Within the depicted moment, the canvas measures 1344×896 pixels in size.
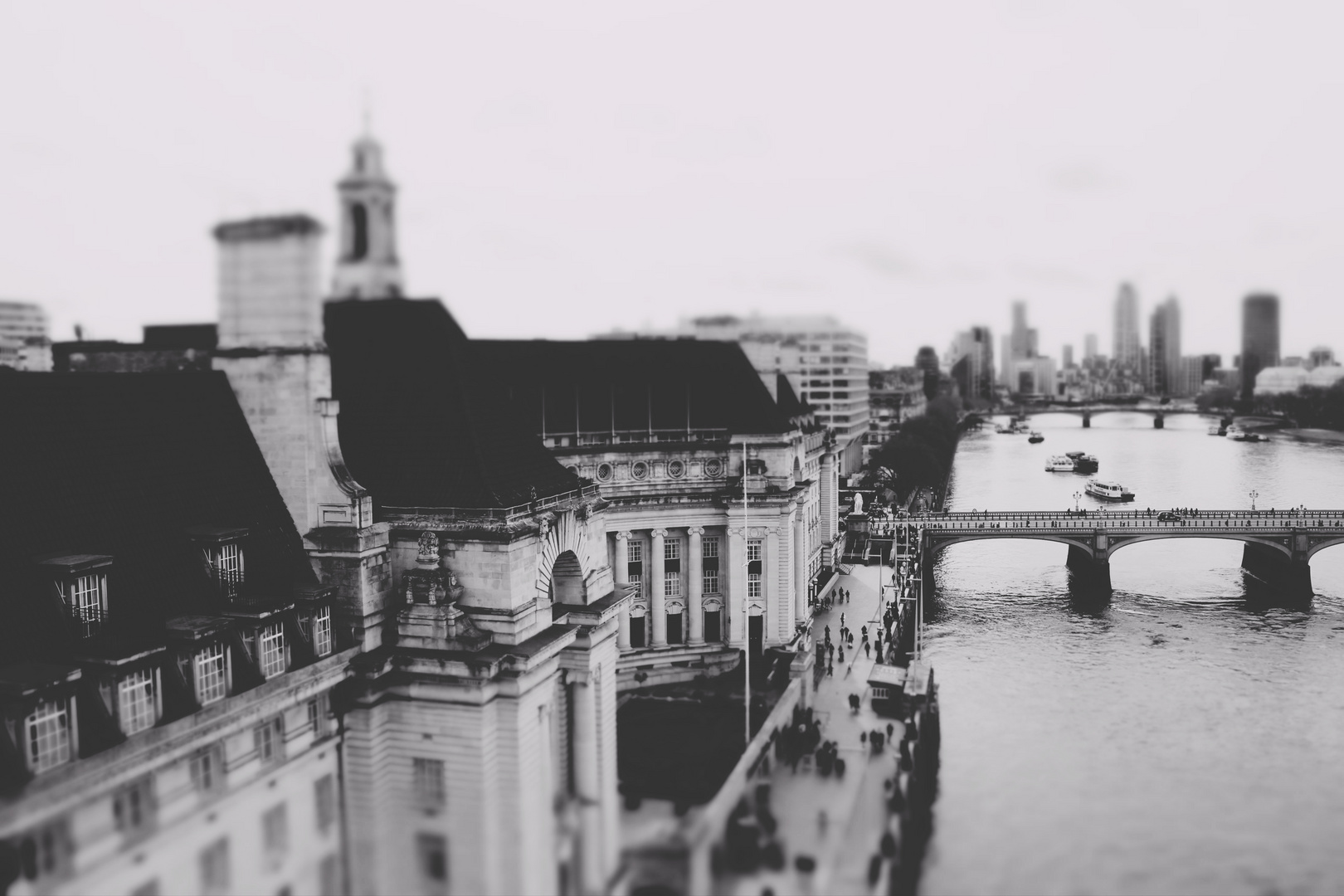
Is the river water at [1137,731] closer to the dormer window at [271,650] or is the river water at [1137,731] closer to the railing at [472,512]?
the railing at [472,512]

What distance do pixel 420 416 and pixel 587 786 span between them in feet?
44.6

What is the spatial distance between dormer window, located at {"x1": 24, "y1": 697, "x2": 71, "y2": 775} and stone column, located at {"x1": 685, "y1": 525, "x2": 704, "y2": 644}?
42.8 meters

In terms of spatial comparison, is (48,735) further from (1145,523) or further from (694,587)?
(1145,523)

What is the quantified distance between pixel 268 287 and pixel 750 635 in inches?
1528

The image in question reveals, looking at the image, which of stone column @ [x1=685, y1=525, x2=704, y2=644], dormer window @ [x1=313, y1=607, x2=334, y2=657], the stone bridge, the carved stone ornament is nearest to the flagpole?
stone column @ [x1=685, y1=525, x2=704, y2=644]

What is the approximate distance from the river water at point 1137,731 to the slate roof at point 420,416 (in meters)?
19.8

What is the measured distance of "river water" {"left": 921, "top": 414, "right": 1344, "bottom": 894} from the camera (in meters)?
38.1

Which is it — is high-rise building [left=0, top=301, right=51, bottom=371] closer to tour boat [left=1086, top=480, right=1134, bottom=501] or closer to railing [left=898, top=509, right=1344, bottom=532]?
Result: railing [left=898, top=509, right=1344, bottom=532]

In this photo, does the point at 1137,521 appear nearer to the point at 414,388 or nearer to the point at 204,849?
the point at 414,388

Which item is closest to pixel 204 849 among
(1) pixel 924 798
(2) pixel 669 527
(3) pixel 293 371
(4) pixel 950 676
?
(3) pixel 293 371

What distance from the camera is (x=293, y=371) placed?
2855 cm

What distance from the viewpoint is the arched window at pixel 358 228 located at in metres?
29.0

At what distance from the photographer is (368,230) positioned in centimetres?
2989

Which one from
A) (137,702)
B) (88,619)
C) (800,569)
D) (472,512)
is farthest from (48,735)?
(800,569)
